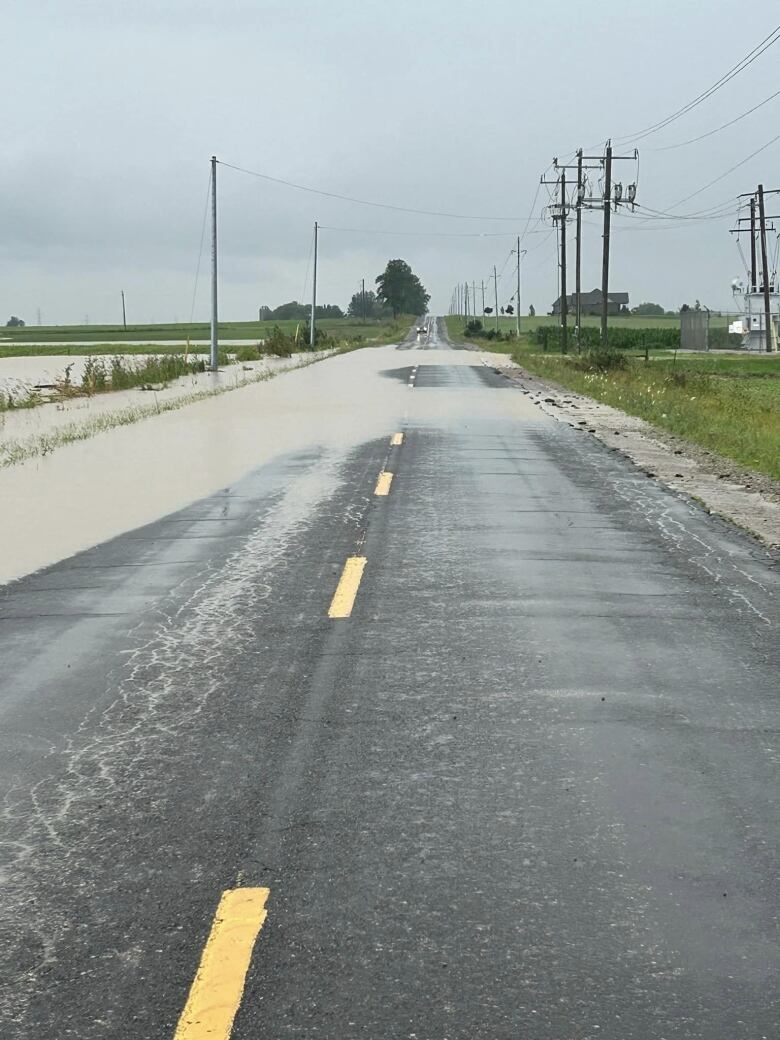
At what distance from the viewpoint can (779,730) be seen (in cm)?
585

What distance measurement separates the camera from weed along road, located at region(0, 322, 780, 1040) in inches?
140

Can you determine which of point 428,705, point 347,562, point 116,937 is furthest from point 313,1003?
point 347,562

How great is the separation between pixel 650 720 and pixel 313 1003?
9.72 feet

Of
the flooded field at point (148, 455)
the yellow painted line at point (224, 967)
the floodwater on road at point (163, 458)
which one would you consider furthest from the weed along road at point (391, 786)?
the flooded field at point (148, 455)

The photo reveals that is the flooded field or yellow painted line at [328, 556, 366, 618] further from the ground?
the flooded field

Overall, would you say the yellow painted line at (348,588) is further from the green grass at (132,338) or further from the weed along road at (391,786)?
the green grass at (132,338)

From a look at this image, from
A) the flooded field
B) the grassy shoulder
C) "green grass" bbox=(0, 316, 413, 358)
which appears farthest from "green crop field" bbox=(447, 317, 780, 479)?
"green grass" bbox=(0, 316, 413, 358)

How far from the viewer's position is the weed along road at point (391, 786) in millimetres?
3551

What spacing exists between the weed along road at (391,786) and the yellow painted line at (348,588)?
42mm

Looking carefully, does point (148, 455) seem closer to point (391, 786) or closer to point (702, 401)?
point (391, 786)

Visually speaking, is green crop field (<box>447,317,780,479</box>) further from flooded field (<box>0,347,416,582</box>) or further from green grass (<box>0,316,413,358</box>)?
green grass (<box>0,316,413,358</box>)

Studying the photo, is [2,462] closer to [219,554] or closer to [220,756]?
[219,554]

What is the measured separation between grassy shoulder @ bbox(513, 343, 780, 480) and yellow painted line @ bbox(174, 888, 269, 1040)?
1328 centimetres

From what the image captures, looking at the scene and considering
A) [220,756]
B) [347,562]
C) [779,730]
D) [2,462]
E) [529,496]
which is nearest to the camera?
[220,756]
